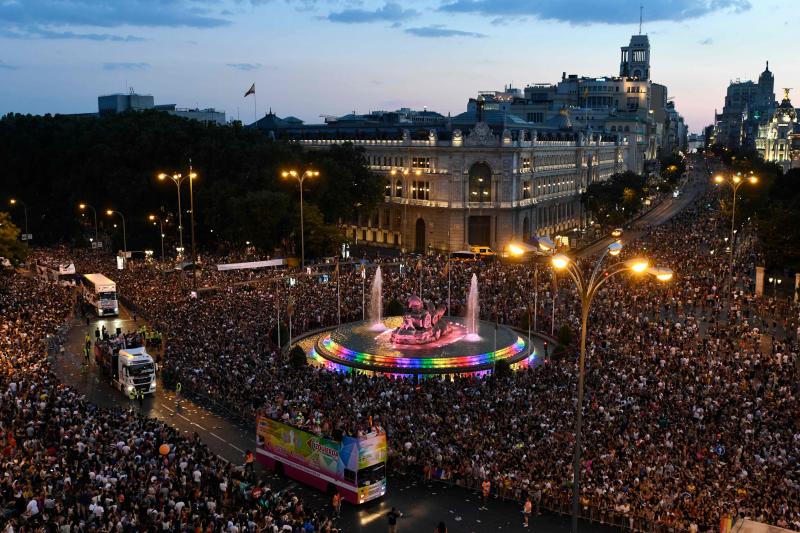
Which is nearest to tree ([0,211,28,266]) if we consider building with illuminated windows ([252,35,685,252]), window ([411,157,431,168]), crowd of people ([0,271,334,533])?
crowd of people ([0,271,334,533])

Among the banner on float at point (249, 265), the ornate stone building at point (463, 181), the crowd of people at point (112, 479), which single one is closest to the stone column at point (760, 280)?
the ornate stone building at point (463, 181)

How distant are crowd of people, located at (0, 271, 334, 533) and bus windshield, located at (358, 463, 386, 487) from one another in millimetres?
2072

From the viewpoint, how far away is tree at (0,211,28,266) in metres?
53.1

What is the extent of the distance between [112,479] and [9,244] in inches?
1543

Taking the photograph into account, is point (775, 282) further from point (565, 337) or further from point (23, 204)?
point (23, 204)

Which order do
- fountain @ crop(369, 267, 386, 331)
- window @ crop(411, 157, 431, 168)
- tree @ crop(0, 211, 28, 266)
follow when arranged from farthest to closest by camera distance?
window @ crop(411, 157, 431, 168) → tree @ crop(0, 211, 28, 266) → fountain @ crop(369, 267, 386, 331)

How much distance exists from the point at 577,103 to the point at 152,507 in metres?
179

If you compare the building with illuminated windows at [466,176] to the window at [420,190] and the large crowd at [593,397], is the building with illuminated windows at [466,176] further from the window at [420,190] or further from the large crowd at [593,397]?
the large crowd at [593,397]

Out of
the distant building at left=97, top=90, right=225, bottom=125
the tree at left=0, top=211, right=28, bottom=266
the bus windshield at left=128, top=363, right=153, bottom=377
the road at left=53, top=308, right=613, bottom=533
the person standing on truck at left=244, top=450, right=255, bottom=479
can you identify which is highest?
the distant building at left=97, top=90, right=225, bottom=125

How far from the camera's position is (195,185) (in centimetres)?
7269

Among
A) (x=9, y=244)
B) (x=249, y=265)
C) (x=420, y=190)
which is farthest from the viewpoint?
(x=420, y=190)

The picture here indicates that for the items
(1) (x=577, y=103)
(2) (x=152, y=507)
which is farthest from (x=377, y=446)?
(1) (x=577, y=103)

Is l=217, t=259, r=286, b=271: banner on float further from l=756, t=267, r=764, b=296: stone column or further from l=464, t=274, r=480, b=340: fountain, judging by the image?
l=756, t=267, r=764, b=296: stone column

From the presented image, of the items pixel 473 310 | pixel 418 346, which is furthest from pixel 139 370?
pixel 473 310
